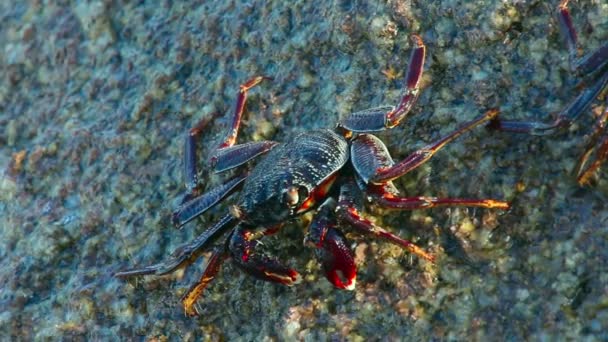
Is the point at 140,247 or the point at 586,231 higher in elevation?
the point at 586,231

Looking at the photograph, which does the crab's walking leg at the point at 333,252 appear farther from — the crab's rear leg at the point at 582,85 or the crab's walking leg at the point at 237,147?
the crab's rear leg at the point at 582,85

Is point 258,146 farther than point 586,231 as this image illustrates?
Yes

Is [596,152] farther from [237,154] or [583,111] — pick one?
[237,154]

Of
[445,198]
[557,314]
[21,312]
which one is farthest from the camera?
[21,312]

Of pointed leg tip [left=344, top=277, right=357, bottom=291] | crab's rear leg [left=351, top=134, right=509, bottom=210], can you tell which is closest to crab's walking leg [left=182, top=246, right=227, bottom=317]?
pointed leg tip [left=344, top=277, right=357, bottom=291]

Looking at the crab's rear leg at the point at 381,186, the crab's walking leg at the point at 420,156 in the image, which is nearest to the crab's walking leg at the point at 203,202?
the crab's rear leg at the point at 381,186

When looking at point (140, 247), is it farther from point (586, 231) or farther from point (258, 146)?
point (586, 231)

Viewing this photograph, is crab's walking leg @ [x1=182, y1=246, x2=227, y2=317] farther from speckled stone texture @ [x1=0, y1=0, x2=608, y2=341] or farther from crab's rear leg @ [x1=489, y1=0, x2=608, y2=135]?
crab's rear leg @ [x1=489, y1=0, x2=608, y2=135]

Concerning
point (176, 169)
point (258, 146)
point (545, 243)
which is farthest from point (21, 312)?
point (545, 243)
